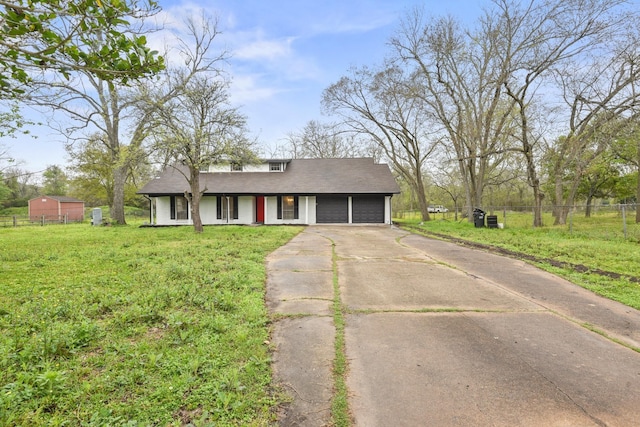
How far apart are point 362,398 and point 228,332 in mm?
1657

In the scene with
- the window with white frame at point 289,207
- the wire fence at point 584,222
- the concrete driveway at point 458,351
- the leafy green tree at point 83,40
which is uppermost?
the leafy green tree at point 83,40

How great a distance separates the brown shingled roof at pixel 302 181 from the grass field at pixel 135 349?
1536 centimetres

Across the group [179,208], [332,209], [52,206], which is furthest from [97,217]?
[52,206]

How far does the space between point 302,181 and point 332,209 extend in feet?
9.37

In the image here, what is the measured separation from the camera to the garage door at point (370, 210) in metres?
21.1

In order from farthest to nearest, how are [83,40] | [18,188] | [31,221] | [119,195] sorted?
A: [18,188] < [31,221] < [119,195] < [83,40]

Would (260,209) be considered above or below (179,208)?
below

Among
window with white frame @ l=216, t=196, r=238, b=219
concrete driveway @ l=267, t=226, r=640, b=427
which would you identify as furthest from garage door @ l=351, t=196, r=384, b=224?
concrete driveway @ l=267, t=226, r=640, b=427

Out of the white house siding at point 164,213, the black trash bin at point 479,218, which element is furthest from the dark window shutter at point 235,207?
the black trash bin at point 479,218

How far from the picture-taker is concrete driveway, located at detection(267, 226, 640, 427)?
2.16m

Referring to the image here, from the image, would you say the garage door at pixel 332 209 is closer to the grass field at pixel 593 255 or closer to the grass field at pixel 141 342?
the grass field at pixel 593 255

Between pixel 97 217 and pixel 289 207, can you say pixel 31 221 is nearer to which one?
pixel 97 217

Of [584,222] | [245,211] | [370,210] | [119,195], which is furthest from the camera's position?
[119,195]

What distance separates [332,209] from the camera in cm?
2142
